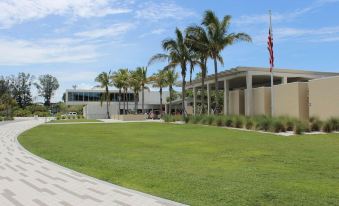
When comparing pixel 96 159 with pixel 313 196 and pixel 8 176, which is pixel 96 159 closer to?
pixel 8 176

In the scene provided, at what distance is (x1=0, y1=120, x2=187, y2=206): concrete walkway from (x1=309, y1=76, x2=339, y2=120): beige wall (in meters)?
17.9

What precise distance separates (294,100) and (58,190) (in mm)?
22508

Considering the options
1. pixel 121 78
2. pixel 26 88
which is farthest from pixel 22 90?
pixel 121 78

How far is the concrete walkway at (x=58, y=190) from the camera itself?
24.8 ft

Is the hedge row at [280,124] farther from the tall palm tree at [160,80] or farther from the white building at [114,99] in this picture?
the white building at [114,99]

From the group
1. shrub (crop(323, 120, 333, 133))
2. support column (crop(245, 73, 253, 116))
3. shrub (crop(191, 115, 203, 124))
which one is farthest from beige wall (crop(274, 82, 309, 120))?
shrub (crop(191, 115, 203, 124))

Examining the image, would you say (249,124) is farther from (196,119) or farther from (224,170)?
(224,170)

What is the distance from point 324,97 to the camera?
25344 millimetres

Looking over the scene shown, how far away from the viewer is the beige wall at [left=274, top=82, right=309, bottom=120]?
28062mm

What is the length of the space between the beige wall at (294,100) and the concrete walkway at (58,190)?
19856mm

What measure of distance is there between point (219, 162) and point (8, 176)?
5.69m

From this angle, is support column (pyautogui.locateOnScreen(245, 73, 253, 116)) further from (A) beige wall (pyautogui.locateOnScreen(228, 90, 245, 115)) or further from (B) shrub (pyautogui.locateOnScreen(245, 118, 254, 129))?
(B) shrub (pyautogui.locateOnScreen(245, 118, 254, 129))

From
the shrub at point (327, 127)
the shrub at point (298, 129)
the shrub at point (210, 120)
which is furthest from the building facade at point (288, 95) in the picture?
the shrub at point (210, 120)

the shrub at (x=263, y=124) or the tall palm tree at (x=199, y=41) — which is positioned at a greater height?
the tall palm tree at (x=199, y=41)
